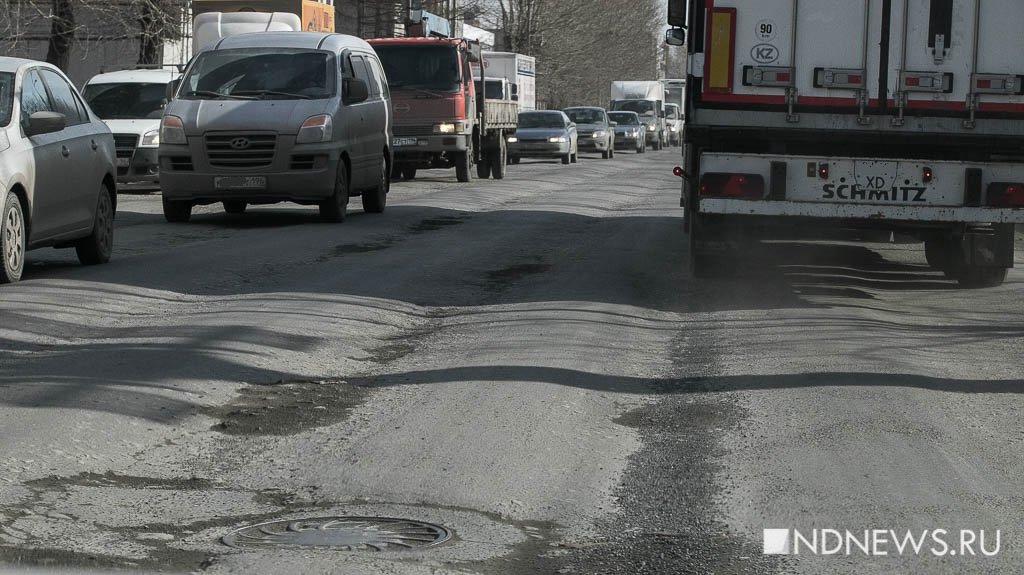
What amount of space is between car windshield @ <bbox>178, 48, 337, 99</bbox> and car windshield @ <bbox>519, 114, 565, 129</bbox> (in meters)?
27.1

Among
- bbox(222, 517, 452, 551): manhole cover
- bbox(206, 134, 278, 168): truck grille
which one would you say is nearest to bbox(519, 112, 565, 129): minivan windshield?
bbox(206, 134, 278, 168): truck grille

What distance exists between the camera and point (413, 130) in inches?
1119

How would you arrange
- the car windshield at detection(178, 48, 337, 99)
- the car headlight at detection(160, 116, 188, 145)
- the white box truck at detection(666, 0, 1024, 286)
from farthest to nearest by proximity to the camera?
the car windshield at detection(178, 48, 337, 99) < the car headlight at detection(160, 116, 188, 145) < the white box truck at detection(666, 0, 1024, 286)

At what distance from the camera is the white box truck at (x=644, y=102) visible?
66562 millimetres

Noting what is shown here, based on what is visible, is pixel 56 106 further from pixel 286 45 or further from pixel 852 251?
pixel 852 251

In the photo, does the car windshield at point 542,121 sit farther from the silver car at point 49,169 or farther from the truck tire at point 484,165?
the silver car at point 49,169

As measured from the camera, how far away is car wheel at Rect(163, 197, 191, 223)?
1797 cm

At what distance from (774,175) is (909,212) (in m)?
1.01

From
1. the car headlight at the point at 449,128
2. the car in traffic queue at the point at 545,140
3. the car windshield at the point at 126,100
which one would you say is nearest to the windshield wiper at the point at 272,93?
the car windshield at the point at 126,100

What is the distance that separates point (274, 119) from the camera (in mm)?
17328

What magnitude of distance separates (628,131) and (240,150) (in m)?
42.7

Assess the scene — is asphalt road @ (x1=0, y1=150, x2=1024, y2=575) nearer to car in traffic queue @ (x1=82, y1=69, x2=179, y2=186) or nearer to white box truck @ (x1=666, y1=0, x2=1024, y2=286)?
white box truck @ (x1=666, y1=0, x2=1024, y2=286)

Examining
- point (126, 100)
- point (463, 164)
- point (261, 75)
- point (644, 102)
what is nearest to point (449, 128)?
point (463, 164)

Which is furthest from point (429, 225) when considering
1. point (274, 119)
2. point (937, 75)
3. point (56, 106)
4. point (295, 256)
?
point (937, 75)
